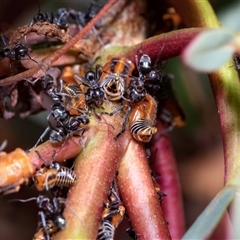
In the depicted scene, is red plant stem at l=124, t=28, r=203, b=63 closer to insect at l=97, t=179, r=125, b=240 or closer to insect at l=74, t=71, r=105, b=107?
insect at l=74, t=71, r=105, b=107

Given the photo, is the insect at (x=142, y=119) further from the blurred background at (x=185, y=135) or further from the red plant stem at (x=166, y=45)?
the blurred background at (x=185, y=135)

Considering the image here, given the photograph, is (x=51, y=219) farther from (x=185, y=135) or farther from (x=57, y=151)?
(x=185, y=135)

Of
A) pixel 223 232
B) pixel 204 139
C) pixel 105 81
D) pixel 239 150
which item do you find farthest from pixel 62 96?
pixel 204 139

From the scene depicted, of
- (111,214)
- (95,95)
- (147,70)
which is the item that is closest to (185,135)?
(147,70)

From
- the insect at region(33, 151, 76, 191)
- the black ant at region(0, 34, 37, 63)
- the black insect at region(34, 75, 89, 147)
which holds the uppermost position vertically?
the black ant at region(0, 34, 37, 63)

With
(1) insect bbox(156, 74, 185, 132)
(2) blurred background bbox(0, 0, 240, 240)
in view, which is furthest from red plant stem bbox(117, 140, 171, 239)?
(2) blurred background bbox(0, 0, 240, 240)

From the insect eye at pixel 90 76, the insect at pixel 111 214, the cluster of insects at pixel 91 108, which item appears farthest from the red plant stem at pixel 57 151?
the insect eye at pixel 90 76
